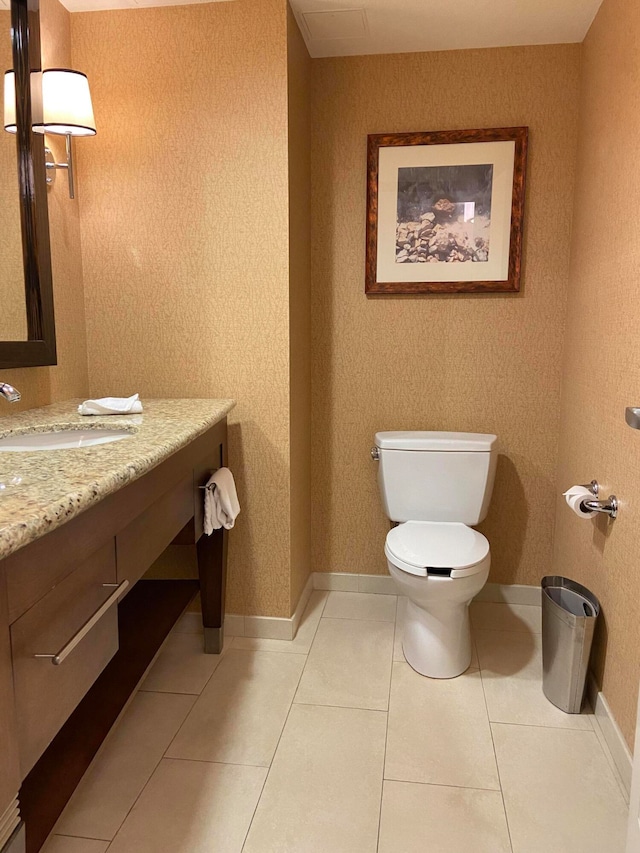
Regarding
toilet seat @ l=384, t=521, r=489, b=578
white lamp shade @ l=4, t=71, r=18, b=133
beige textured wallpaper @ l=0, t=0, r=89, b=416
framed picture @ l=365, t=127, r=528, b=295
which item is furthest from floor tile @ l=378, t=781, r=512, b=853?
white lamp shade @ l=4, t=71, r=18, b=133

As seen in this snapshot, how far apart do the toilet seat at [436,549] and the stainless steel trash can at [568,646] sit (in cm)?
27

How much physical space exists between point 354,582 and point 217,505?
101 cm

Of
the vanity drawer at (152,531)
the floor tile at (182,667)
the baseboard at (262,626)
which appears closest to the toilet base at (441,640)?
the baseboard at (262,626)

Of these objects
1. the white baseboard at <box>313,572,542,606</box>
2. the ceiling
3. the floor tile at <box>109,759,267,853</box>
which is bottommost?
the floor tile at <box>109,759,267,853</box>

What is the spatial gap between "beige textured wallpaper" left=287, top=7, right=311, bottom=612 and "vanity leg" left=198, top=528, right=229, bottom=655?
272 millimetres

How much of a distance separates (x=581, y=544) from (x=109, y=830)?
1.58m

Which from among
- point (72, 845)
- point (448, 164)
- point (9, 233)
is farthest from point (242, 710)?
point (448, 164)

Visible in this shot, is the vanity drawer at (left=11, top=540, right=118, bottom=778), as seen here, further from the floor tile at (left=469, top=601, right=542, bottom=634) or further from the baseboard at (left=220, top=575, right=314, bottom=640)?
the floor tile at (left=469, top=601, right=542, bottom=634)

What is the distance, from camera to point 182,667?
203cm

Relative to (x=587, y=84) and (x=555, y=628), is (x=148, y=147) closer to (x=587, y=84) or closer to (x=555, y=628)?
(x=587, y=84)

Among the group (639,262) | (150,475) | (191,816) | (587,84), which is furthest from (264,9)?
(191,816)

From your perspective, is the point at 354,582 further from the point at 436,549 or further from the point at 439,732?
the point at 439,732

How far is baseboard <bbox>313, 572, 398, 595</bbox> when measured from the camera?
2.61m

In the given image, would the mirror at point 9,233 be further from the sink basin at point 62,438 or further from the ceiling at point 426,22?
the ceiling at point 426,22
